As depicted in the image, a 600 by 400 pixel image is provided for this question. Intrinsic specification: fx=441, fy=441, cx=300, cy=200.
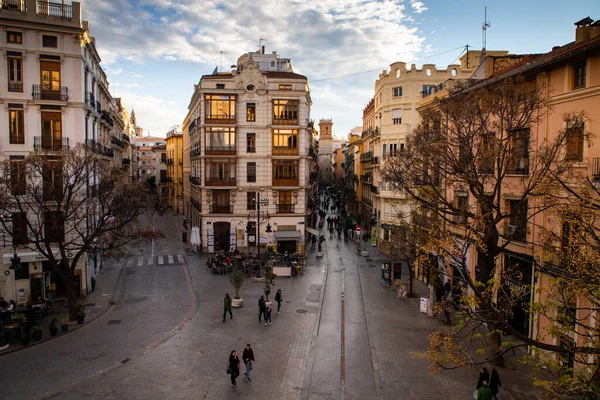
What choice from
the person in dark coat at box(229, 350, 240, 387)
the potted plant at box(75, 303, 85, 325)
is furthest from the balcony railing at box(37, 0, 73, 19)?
the person in dark coat at box(229, 350, 240, 387)

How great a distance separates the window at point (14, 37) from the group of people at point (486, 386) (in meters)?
28.7

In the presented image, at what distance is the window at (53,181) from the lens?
22161 mm

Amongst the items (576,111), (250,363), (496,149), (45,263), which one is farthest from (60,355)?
(576,111)

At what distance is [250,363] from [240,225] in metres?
26.8

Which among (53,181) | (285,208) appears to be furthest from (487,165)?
(285,208)

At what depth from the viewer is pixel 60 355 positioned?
18156 millimetres

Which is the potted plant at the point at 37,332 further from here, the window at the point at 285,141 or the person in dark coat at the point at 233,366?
the window at the point at 285,141

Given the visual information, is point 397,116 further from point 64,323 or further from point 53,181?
point 64,323

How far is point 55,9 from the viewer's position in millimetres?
26688

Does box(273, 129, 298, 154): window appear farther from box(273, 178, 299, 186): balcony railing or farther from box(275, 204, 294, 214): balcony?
box(275, 204, 294, 214): balcony

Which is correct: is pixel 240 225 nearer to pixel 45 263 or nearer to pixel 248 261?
pixel 248 261

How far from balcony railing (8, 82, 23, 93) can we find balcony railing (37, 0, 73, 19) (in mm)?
4581

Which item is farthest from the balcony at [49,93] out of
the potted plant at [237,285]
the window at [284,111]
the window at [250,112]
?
the window at [284,111]

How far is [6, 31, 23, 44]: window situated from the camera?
2527cm
